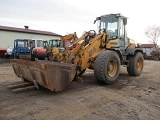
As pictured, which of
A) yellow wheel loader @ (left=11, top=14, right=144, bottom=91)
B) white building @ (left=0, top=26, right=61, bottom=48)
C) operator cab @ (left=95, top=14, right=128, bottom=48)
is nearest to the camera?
yellow wheel loader @ (left=11, top=14, right=144, bottom=91)

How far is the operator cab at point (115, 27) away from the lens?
28.1 feet

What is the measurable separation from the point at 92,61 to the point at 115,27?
2233 millimetres

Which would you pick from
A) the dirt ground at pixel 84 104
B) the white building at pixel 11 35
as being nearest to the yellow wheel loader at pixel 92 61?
the dirt ground at pixel 84 104

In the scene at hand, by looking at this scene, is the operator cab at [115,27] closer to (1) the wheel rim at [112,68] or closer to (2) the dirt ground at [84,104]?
(1) the wheel rim at [112,68]

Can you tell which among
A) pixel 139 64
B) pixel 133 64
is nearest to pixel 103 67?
pixel 133 64

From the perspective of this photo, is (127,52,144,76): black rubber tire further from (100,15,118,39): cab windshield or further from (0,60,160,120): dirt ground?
(0,60,160,120): dirt ground

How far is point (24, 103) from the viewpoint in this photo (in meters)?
5.28

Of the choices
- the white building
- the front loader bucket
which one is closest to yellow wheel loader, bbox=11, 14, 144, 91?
the front loader bucket

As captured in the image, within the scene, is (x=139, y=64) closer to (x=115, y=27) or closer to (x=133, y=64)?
(x=133, y=64)

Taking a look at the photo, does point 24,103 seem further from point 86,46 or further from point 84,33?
point 84,33

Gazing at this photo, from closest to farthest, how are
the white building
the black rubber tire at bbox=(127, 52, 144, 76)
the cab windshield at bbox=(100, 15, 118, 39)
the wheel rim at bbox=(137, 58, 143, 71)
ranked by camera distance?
the cab windshield at bbox=(100, 15, 118, 39)
the black rubber tire at bbox=(127, 52, 144, 76)
the wheel rim at bbox=(137, 58, 143, 71)
the white building

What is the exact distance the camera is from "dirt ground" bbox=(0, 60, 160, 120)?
4.51m

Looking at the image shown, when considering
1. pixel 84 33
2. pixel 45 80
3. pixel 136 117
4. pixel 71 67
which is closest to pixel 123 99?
pixel 136 117

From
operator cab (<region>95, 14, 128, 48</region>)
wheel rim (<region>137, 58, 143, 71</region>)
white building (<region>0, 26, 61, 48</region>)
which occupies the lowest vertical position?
wheel rim (<region>137, 58, 143, 71</region>)
